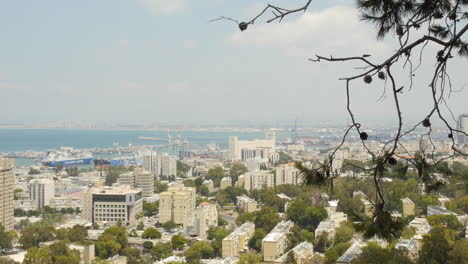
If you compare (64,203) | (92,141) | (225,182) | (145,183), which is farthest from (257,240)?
(92,141)

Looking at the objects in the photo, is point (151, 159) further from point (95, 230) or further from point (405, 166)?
point (405, 166)

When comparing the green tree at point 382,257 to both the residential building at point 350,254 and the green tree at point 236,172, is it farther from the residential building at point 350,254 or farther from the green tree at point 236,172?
the green tree at point 236,172

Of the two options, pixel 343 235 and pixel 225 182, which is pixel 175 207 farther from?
pixel 225 182

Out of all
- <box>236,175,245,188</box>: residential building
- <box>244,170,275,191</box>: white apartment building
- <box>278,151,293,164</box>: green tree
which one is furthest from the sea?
<box>244,170,275,191</box>: white apartment building

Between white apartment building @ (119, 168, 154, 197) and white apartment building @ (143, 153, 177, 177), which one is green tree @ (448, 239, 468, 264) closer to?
white apartment building @ (119, 168, 154, 197)

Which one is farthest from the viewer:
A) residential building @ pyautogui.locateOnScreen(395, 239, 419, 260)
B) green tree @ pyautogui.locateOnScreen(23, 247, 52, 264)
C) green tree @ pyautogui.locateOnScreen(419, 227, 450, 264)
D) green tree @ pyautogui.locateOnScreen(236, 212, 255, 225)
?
green tree @ pyautogui.locateOnScreen(236, 212, 255, 225)

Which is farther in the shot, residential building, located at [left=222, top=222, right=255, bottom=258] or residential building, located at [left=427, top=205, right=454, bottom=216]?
residential building, located at [left=427, top=205, right=454, bottom=216]
